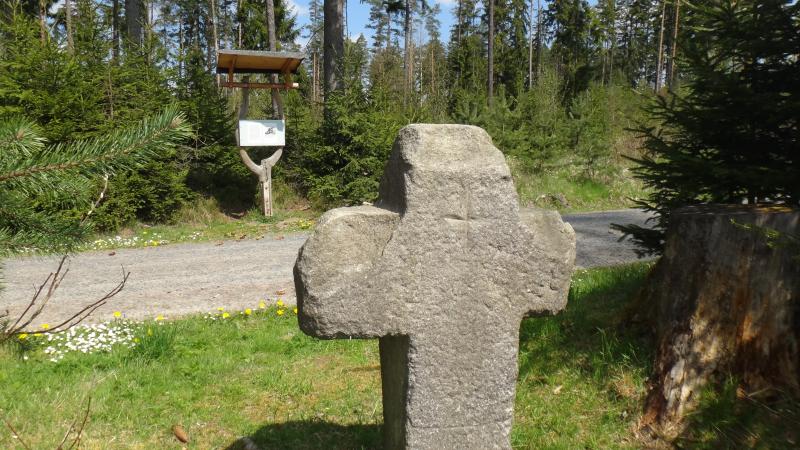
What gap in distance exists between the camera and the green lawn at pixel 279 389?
3.51 meters

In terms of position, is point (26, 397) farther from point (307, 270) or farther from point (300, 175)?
point (300, 175)

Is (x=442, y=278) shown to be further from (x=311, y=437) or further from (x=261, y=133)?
(x=261, y=133)

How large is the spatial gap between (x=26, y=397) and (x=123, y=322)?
1645 millimetres

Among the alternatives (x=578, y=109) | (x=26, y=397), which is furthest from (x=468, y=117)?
(x=26, y=397)

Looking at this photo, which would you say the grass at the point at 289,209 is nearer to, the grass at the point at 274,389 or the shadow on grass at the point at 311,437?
the grass at the point at 274,389

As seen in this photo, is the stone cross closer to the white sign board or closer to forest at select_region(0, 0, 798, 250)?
forest at select_region(0, 0, 798, 250)

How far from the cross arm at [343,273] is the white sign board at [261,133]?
935cm

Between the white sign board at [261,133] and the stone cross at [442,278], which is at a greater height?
the white sign board at [261,133]

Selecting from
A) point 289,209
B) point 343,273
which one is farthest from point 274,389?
point 289,209

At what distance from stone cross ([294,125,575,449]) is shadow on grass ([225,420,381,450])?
794mm

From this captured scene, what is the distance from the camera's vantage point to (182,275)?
7668 millimetres

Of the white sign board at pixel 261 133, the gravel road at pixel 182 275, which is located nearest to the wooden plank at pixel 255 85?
the white sign board at pixel 261 133

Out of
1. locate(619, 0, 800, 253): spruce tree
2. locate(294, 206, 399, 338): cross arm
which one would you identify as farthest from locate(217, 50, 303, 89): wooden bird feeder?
locate(294, 206, 399, 338): cross arm

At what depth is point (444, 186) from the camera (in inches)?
95.3
